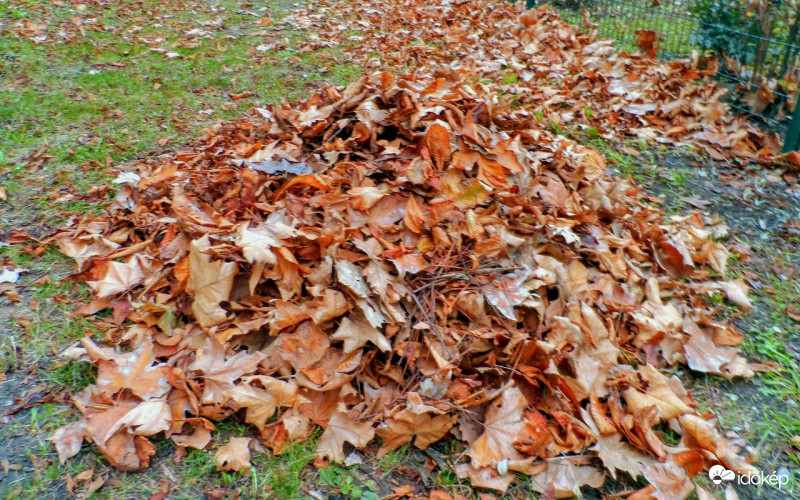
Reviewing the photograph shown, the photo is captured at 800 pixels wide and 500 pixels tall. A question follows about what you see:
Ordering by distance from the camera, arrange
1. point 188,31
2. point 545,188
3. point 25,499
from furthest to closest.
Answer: point 188,31 → point 545,188 → point 25,499

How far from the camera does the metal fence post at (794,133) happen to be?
401 centimetres

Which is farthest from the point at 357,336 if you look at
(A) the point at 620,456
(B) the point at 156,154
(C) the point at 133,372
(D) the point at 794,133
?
(D) the point at 794,133

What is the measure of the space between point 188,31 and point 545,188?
5.38m

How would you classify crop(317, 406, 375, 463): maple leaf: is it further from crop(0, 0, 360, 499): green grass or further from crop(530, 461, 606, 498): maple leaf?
crop(530, 461, 606, 498): maple leaf

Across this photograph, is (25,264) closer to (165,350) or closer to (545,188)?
(165,350)

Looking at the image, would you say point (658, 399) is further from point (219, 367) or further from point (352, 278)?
point (219, 367)

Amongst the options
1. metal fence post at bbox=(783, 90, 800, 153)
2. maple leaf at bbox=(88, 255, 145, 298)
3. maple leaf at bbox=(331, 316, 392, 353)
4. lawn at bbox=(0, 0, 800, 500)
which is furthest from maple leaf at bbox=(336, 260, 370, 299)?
metal fence post at bbox=(783, 90, 800, 153)

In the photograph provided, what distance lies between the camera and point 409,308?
2248mm

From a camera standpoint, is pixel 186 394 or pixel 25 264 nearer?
pixel 186 394

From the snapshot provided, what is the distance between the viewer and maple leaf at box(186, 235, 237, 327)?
2.21 m

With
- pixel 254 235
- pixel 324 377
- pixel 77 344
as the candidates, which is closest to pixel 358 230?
pixel 254 235

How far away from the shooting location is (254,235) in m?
2.34

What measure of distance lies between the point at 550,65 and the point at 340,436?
4.82 metres

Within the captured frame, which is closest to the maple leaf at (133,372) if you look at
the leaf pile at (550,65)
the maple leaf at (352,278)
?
the maple leaf at (352,278)
